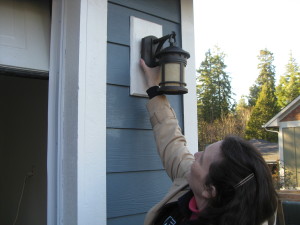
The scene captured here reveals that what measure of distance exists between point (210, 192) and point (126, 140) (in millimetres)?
608

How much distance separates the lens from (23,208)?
3.04 m

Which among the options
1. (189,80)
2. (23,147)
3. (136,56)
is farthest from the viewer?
(23,147)

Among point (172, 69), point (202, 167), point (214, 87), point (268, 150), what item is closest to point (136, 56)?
point (172, 69)

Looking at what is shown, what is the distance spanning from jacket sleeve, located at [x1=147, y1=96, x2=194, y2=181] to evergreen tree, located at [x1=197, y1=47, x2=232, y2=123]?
29930 mm

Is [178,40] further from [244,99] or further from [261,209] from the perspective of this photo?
[244,99]

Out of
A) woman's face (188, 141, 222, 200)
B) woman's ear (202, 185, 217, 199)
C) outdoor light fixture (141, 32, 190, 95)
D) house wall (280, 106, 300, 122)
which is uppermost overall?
house wall (280, 106, 300, 122)

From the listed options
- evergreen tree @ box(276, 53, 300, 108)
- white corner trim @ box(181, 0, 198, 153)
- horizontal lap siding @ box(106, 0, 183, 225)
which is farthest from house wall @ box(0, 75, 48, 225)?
evergreen tree @ box(276, 53, 300, 108)

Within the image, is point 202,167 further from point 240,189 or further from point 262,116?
point 262,116

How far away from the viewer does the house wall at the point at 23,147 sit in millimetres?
2689

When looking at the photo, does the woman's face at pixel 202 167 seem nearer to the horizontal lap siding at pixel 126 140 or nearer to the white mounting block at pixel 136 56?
the horizontal lap siding at pixel 126 140

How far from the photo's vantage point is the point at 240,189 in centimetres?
111

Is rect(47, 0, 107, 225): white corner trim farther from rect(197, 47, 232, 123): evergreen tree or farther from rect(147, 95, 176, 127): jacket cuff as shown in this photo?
rect(197, 47, 232, 123): evergreen tree

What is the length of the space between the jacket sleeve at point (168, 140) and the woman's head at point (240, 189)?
36 centimetres

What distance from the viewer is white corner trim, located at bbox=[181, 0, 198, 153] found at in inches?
78.9
